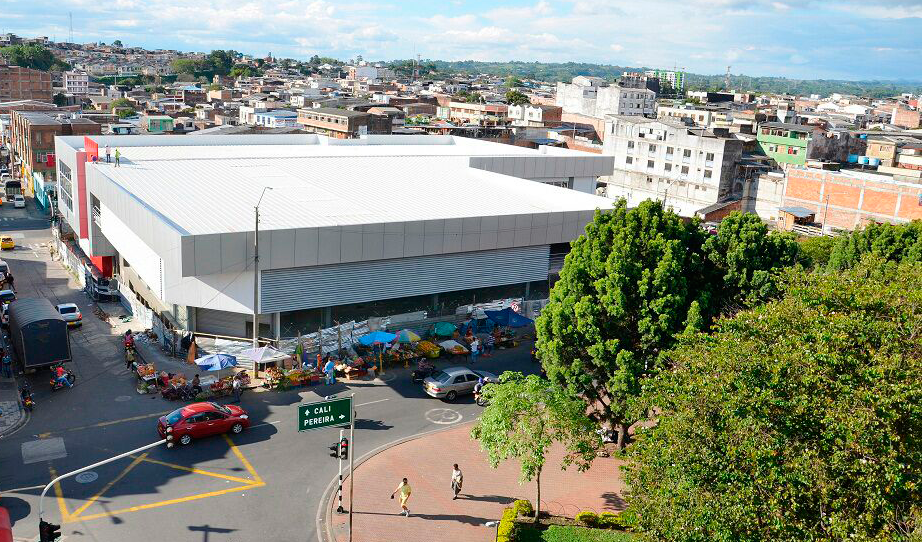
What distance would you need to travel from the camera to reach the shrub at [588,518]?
860 inches

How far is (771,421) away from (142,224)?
28.3 m

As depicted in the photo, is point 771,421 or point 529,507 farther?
point 529,507

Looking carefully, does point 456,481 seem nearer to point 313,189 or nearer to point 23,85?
point 313,189

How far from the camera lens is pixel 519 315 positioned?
37.5 meters

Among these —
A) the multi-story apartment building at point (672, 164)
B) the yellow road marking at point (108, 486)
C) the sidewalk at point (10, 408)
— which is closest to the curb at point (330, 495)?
the yellow road marking at point (108, 486)

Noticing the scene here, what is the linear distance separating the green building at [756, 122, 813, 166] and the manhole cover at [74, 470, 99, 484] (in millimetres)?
81798

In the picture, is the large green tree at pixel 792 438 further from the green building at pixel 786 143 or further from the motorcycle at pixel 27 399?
the green building at pixel 786 143

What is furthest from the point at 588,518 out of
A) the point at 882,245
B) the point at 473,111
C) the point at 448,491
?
the point at 473,111

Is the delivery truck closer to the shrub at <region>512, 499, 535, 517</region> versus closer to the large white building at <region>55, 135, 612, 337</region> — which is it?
the large white building at <region>55, 135, 612, 337</region>

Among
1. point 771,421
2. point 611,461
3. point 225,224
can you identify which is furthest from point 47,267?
point 771,421

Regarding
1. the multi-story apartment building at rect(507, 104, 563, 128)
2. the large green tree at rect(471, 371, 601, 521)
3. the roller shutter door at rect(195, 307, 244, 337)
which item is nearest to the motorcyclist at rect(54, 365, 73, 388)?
the roller shutter door at rect(195, 307, 244, 337)

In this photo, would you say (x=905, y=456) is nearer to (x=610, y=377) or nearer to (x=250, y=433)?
(x=610, y=377)

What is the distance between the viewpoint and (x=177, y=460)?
24.0 meters

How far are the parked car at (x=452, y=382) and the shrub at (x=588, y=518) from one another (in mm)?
8817
